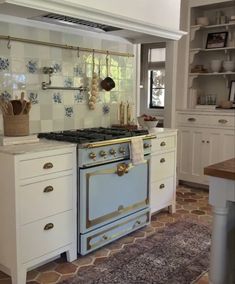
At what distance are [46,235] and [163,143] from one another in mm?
1467

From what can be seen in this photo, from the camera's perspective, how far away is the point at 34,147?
2211 mm

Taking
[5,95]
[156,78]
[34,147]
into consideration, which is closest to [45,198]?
[34,147]

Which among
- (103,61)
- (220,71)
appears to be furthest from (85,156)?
(220,71)

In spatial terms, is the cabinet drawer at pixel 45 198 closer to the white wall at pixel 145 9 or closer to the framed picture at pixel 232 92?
the white wall at pixel 145 9

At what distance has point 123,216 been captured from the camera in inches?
113

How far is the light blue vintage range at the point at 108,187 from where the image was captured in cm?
250

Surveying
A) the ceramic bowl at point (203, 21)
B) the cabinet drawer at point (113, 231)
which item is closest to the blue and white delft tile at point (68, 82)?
the cabinet drawer at point (113, 231)

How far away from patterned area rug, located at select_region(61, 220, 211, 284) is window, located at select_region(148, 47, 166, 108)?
3947 millimetres

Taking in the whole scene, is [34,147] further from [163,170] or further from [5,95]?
[163,170]

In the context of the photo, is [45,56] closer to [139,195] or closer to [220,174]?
[139,195]

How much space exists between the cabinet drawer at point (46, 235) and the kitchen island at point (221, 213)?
1.09m

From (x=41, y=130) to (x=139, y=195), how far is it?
1.00 meters

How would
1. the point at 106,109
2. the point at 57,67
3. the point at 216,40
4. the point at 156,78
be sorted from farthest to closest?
the point at 156,78
the point at 216,40
the point at 106,109
the point at 57,67

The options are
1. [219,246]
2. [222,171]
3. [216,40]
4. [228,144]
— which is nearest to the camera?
[222,171]
